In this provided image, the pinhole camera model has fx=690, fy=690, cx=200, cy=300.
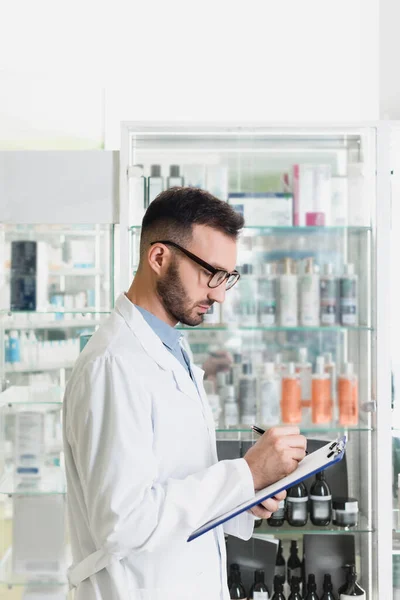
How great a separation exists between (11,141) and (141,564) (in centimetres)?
274

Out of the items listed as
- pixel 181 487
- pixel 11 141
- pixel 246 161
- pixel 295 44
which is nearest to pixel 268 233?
pixel 246 161

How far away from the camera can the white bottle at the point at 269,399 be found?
304 cm

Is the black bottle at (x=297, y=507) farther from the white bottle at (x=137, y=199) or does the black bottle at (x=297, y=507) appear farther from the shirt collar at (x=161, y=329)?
the shirt collar at (x=161, y=329)

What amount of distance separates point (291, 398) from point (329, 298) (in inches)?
18.5

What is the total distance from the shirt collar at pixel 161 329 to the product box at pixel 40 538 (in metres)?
1.66

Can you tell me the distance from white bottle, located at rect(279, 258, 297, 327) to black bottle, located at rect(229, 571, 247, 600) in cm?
109

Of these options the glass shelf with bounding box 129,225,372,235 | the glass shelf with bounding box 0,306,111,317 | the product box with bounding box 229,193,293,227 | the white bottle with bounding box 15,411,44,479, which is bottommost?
the white bottle with bounding box 15,411,44,479

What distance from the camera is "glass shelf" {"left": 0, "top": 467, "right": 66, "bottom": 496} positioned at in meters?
3.02

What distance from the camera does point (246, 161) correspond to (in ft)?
10.2

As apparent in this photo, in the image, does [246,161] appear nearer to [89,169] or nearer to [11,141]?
[89,169]

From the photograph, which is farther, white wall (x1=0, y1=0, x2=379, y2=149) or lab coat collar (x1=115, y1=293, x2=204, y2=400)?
white wall (x1=0, y1=0, x2=379, y2=149)

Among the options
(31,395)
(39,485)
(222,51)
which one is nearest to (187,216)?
(31,395)

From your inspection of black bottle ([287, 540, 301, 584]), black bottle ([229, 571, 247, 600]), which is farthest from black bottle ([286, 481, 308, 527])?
black bottle ([229, 571, 247, 600])

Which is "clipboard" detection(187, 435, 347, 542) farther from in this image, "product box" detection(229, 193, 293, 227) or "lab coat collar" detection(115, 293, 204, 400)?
"product box" detection(229, 193, 293, 227)
